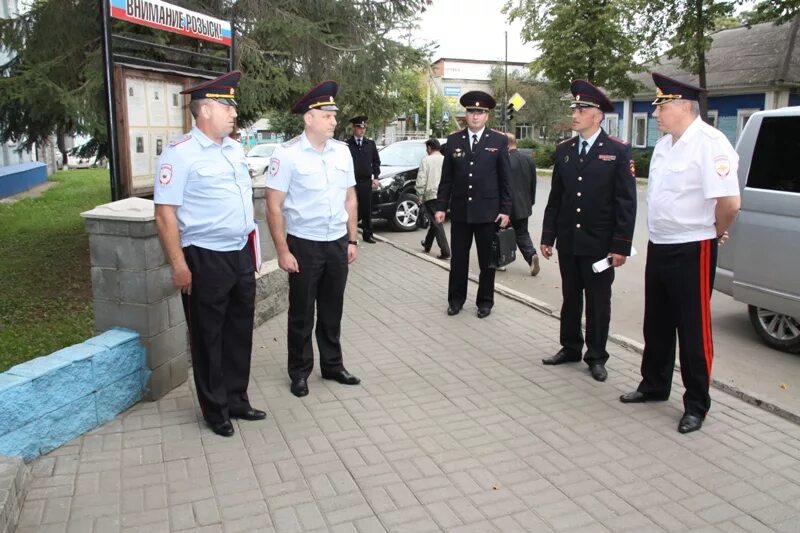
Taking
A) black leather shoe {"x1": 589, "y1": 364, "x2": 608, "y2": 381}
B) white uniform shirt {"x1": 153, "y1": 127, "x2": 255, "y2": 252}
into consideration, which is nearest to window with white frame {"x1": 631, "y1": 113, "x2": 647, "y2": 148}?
black leather shoe {"x1": 589, "y1": 364, "x2": 608, "y2": 381}

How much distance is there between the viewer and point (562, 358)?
17.7 ft

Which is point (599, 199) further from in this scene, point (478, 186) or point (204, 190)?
point (204, 190)

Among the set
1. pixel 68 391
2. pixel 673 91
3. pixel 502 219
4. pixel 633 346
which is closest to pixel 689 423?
pixel 633 346

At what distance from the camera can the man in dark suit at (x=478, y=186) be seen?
21.6ft

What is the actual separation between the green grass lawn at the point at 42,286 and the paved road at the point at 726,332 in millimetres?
3685

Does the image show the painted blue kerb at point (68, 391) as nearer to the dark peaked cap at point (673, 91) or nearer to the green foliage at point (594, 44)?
the dark peaked cap at point (673, 91)

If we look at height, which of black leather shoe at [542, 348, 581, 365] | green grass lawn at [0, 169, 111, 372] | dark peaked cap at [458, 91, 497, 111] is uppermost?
A: dark peaked cap at [458, 91, 497, 111]

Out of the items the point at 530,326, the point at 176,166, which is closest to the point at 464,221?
the point at 530,326

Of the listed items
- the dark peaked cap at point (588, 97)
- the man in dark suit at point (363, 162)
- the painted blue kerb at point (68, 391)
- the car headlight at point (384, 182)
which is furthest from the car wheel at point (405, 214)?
the painted blue kerb at point (68, 391)

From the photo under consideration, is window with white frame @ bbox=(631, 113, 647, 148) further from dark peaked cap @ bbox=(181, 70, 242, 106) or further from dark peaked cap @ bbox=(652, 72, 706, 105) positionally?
dark peaked cap @ bbox=(181, 70, 242, 106)

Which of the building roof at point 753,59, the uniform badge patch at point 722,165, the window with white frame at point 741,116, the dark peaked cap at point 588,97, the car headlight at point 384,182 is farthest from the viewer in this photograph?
the window with white frame at point 741,116

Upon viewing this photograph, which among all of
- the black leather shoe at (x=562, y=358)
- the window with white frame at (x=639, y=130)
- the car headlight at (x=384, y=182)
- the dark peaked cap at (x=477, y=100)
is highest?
the window with white frame at (x=639, y=130)

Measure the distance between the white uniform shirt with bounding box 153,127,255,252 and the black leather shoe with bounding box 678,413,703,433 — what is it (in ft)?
9.24

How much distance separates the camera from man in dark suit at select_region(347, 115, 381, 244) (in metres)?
10.9
